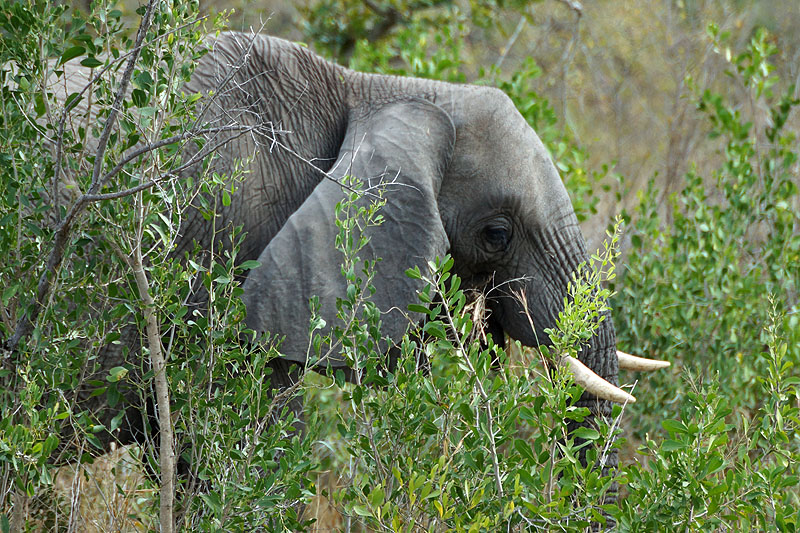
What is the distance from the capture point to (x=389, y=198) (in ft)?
10.5

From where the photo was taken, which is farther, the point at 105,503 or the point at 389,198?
the point at 389,198

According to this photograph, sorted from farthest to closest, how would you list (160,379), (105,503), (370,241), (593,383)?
1. (593,383)
2. (370,241)
3. (105,503)
4. (160,379)

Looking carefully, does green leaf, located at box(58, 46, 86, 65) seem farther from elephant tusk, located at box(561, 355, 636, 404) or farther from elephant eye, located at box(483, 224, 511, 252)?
elephant tusk, located at box(561, 355, 636, 404)

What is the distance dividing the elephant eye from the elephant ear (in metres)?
0.21

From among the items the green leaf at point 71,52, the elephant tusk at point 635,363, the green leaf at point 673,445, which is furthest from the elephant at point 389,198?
the green leaf at point 673,445

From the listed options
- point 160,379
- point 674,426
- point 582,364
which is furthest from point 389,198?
point 674,426

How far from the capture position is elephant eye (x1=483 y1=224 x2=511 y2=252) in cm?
339

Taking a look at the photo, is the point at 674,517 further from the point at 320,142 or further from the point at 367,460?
the point at 320,142

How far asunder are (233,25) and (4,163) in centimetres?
589

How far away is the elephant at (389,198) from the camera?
10.3 ft

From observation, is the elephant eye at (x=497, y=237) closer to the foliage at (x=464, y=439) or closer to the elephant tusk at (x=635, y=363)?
the elephant tusk at (x=635, y=363)

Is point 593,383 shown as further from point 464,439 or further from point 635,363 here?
point 464,439

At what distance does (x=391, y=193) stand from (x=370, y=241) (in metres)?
0.19

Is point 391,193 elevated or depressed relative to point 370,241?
elevated
